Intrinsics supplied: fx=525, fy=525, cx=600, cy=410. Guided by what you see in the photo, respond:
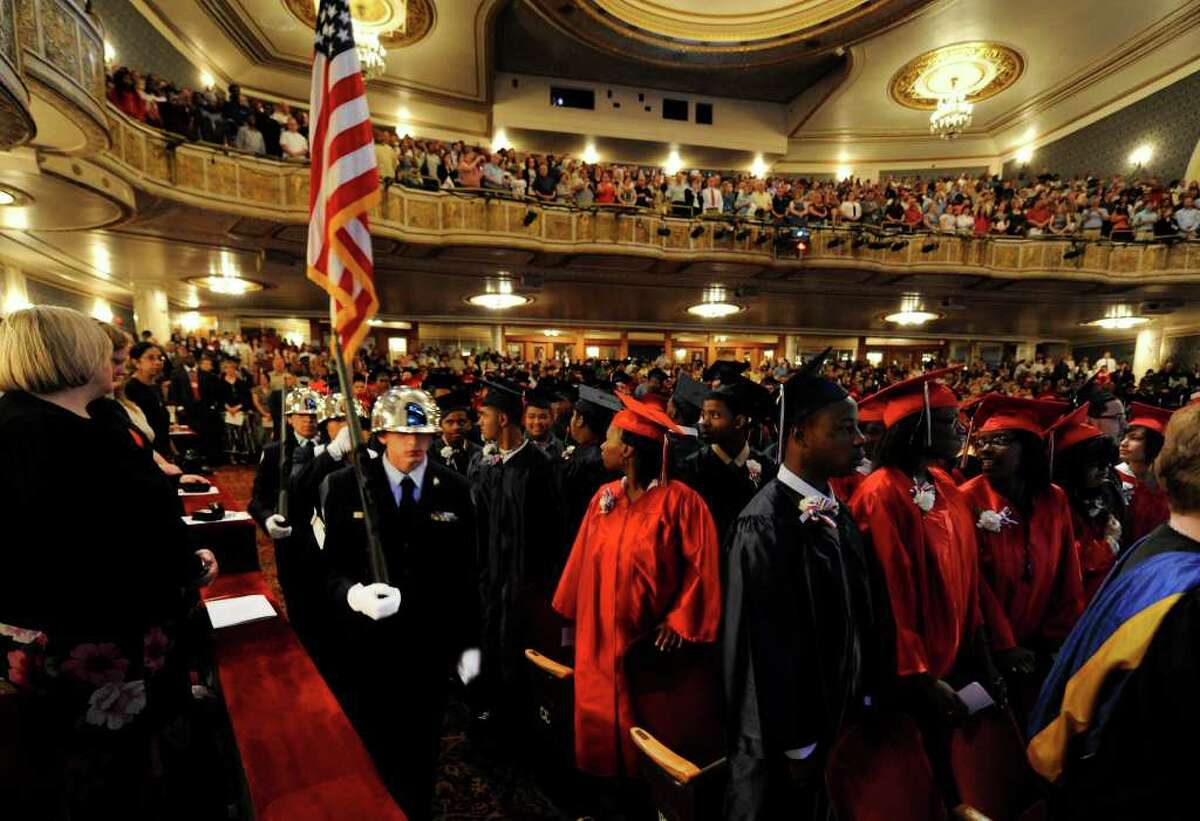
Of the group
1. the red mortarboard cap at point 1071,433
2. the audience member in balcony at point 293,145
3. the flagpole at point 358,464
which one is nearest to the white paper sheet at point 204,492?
the flagpole at point 358,464

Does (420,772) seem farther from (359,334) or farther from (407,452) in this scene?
(359,334)

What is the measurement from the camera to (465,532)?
2.76m

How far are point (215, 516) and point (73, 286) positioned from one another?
1839 centimetres

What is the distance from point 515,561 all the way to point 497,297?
14.1 metres

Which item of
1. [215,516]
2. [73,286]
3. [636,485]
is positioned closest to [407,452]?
[636,485]

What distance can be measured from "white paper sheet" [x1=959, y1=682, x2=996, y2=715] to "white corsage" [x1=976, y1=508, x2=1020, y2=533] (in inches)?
31.5

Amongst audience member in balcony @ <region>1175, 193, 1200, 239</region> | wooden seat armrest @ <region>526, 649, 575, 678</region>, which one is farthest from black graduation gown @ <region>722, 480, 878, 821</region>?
audience member in balcony @ <region>1175, 193, 1200, 239</region>

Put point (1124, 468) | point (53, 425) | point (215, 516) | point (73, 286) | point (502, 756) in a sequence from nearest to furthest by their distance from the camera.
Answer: point (53, 425) < point (502, 756) < point (215, 516) < point (1124, 468) < point (73, 286)

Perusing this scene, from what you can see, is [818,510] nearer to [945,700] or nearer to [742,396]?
[945,700]

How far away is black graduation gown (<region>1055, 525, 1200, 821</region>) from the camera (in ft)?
3.87

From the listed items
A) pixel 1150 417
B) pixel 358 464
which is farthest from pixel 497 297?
pixel 358 464

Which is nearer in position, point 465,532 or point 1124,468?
point 465,532

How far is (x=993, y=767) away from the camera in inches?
80.0

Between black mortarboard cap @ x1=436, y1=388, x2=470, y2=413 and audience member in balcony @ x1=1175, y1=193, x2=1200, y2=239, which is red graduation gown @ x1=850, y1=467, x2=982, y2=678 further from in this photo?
audience member in balcony @ x1=1175, y1=193, x2=1200, y2=239
